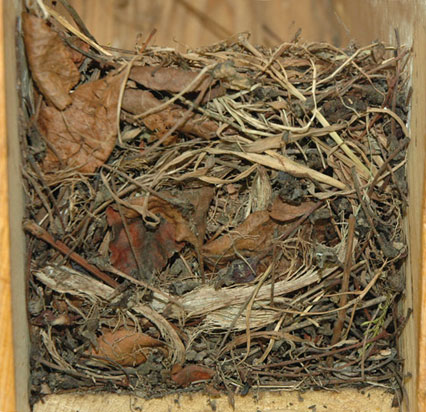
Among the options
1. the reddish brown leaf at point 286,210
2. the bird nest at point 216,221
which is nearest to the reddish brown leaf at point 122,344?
the bird nest at point 216,221

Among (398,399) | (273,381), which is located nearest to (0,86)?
(273,381)

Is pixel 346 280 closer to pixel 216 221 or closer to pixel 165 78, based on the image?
pixel 216 221

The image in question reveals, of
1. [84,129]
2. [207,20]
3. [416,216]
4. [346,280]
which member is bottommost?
[346,280]

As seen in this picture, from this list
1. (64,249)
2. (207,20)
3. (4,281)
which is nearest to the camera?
(4,281)

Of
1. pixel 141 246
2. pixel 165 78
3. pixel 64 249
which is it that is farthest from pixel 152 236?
pixel 165 78

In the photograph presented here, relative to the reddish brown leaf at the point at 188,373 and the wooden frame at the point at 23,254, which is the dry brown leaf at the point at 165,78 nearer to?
the wooden frame at the point at 23,254

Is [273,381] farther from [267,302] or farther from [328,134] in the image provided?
[328,134]
